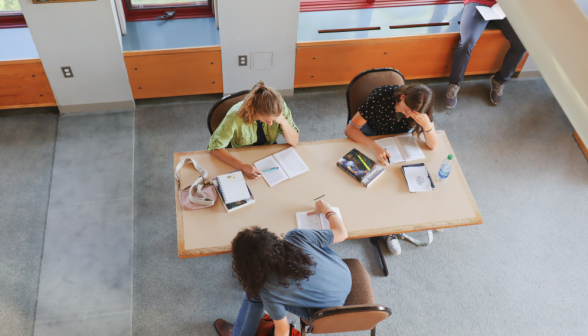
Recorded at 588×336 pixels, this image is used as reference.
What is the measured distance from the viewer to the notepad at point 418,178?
2654mm

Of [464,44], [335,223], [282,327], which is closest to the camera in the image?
[282,327]

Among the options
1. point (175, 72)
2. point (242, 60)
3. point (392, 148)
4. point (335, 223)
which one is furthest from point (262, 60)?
point (335, 223)

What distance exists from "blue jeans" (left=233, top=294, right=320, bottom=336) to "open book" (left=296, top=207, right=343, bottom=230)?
442 mm

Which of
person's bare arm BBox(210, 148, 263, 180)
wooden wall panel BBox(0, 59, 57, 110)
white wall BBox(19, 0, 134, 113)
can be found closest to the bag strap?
person's bare arm BBox(210, 148, 263, 180)

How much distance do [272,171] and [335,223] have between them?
554 millimetres

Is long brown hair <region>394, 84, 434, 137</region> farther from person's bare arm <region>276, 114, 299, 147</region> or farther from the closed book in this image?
person's bare arm <region>276, 114, 299, 147</region>

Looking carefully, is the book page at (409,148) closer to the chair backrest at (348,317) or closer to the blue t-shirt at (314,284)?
the blue t-shirt at (314,284)

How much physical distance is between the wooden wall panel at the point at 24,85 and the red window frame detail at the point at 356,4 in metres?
2.44

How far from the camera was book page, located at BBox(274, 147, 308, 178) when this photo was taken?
8.84ft

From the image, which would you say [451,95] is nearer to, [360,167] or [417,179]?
[417,179]

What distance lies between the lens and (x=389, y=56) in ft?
13.5

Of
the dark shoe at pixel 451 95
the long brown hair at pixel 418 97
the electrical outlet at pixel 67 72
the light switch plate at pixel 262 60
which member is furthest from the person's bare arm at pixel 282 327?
the dark shoe at pixel 451 95

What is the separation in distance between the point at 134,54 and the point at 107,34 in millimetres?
267

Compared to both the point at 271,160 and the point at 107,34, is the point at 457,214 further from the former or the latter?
the point at 107,34
